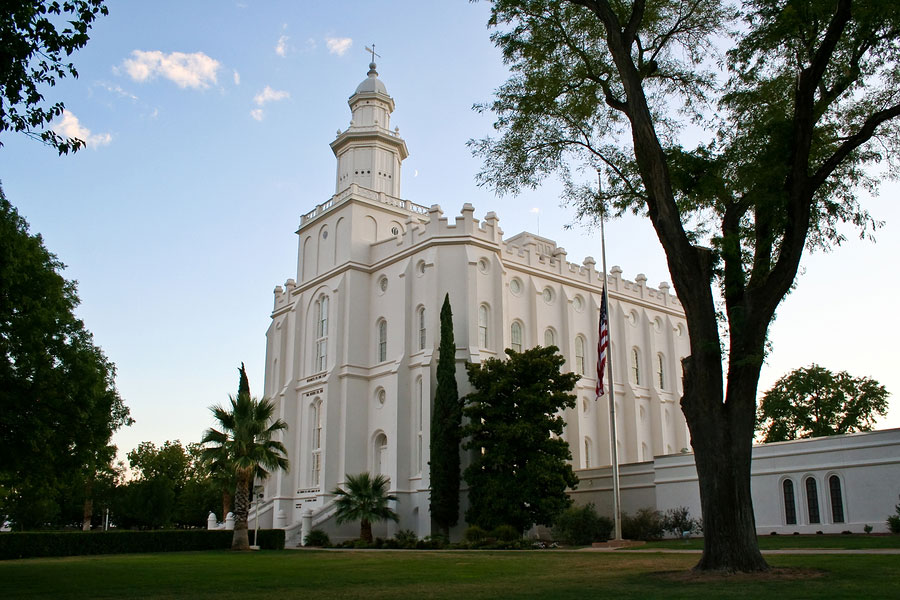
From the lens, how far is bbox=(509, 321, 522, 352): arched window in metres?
41.4

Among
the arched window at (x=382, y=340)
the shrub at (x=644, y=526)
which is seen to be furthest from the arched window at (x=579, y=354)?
the shrub at (x=644, y=526)

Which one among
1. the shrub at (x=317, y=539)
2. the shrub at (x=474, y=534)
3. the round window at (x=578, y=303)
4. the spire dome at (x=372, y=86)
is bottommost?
the shrub at (x=317, y=539)

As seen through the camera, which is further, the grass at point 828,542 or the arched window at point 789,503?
the arched window at point 789,503

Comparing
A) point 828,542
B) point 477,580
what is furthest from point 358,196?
point 477,580

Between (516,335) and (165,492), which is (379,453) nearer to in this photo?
(516,335)

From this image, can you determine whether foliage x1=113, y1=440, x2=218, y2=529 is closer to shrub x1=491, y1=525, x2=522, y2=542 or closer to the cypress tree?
the cypress tree

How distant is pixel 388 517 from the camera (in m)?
35.0

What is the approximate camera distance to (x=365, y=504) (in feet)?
112

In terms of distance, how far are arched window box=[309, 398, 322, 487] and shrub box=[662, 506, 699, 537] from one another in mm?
17858

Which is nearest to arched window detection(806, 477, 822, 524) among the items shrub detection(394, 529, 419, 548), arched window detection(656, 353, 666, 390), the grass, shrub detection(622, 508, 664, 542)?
the grass

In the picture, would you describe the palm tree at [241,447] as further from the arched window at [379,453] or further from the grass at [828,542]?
the grass at [828,542]

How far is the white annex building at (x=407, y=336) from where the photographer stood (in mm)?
37500

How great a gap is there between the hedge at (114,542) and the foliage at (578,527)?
12696 mm

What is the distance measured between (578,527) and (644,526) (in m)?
3.52
